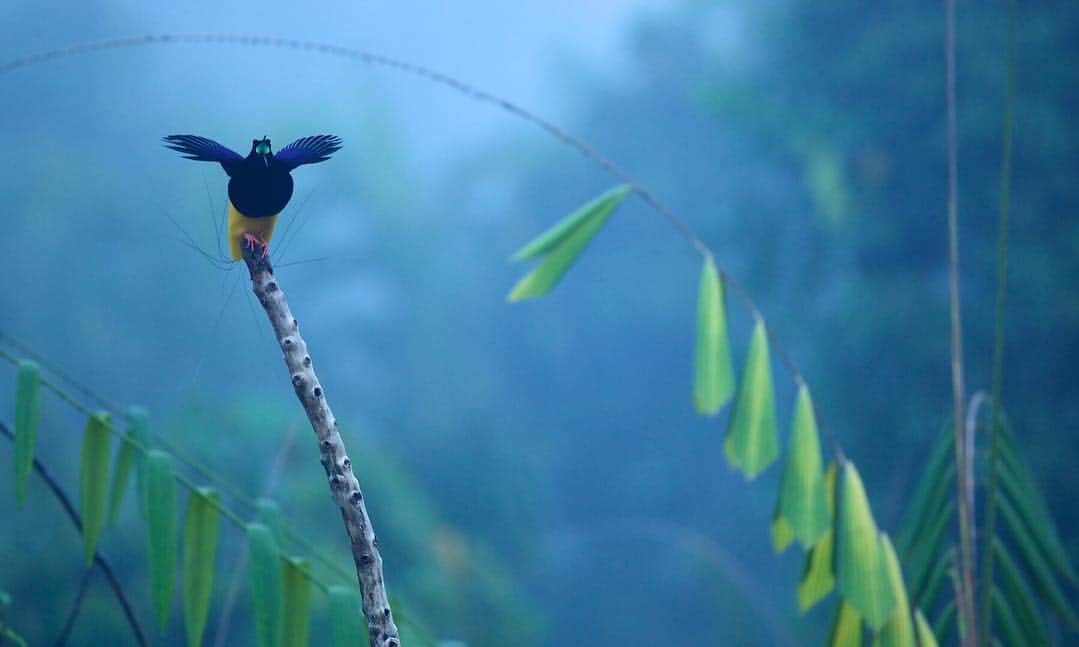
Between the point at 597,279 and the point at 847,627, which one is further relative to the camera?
the point at 597,279

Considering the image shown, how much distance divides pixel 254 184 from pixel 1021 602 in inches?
23.0

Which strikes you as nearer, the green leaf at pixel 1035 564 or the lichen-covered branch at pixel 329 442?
the lichen-covered branch at pixel 329 442

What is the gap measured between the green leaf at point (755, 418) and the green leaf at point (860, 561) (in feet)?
0.14

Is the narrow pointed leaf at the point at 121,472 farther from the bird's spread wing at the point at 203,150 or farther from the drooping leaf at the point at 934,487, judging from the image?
the drooping leaf at the point at 934,487

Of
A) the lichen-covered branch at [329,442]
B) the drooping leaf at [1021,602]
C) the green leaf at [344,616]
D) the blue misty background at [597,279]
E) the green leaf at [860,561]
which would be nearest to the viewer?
the lichen-covered branch at [329,442]

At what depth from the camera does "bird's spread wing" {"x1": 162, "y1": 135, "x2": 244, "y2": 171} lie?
0.20m

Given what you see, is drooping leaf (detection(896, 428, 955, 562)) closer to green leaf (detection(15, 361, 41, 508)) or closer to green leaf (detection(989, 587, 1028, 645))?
green leaf (detection(989, 587, 1028, 645))

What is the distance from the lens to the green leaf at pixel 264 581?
12.6 inches

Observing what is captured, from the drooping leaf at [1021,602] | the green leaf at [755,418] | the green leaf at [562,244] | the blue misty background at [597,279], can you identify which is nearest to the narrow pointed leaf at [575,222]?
the green leaf at [562,244]

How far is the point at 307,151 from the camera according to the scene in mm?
208

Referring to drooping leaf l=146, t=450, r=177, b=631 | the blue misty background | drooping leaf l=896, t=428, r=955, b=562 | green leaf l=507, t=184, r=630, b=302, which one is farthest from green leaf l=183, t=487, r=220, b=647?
the blue misty background

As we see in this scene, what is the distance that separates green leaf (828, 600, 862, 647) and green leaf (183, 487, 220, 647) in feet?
1.12

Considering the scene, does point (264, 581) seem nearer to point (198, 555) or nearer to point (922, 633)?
point (198, 555)

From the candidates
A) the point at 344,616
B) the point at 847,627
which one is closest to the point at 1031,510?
the point at 847,627
